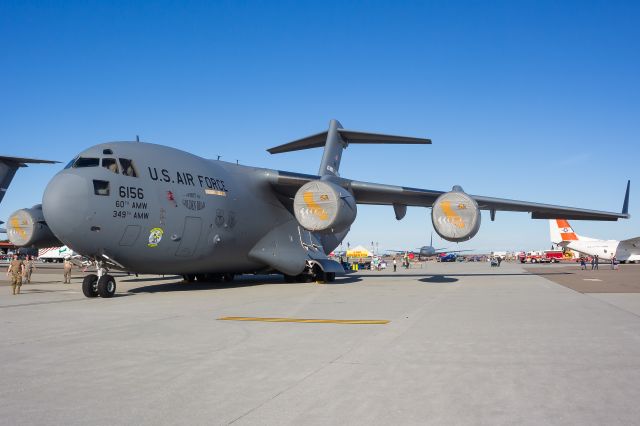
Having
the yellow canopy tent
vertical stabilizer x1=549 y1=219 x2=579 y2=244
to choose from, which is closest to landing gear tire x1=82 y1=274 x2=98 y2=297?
vertical stabilizer x1=549 y1=219 x2=579 y2=244

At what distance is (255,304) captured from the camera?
1136 centimetres

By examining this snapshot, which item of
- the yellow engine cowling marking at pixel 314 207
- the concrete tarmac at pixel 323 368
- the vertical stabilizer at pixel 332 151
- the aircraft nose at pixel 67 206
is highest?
the vertical stabilizer at pixel 332 151

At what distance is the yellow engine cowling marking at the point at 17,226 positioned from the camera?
18.2 m

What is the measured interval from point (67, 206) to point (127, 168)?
1.78 m

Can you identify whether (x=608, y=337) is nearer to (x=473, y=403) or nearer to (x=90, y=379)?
(x=473, y=403)

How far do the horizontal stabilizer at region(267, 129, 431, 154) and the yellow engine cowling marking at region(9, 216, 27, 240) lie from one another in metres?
9.55

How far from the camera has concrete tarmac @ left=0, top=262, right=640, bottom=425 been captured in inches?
147

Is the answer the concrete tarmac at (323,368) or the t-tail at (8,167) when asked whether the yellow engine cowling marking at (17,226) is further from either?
the concrete tarmac at (323,368)

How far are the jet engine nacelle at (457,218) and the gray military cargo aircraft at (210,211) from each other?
30mm

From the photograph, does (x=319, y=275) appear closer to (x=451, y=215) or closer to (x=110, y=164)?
(x=451, y=215)

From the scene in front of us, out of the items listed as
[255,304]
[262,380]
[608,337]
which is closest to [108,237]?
[255,304]

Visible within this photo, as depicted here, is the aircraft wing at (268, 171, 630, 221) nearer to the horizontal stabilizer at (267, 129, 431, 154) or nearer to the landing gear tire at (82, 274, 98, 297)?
the horizontal stabilizer at (267, 129, 431, 154)

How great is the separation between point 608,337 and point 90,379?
603 cm

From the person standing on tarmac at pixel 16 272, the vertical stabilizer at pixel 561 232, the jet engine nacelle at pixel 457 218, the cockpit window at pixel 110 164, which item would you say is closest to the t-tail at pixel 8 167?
the person standing on tarmac at pixel 16 272
